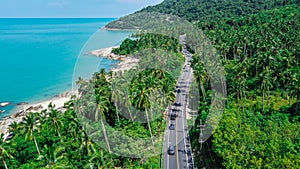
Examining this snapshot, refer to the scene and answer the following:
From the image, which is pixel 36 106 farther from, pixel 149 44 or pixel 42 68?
pixel 42 68

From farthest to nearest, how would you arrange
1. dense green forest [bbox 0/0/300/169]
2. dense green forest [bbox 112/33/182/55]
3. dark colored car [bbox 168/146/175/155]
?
dense green forest [bbox 112/33/182/55] < dark colored car [bbox 168/146/175/155] < dense green forest [bbox 0/0/300/169]

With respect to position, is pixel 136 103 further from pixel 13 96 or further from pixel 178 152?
pixel 13 96

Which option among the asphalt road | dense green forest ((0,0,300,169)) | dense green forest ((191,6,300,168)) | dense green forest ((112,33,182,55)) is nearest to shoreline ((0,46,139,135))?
dense green forest ((112,33,182,55))

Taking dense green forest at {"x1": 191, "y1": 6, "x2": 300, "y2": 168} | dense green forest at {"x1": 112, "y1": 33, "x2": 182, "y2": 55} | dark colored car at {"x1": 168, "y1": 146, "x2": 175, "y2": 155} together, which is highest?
dense green forest at {"x1": 112, "y1": 33, "x2": 182, "y2": 55}

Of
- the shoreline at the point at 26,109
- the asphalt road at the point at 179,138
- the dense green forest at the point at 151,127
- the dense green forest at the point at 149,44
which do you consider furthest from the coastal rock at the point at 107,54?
the asphalt road at the point at 179,138

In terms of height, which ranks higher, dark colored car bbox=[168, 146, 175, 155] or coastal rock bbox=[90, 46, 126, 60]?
coastal rock bbox=[90, 46, 126, 60]

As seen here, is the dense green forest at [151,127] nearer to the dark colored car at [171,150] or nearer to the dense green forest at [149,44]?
the dark colored car at [171,150]

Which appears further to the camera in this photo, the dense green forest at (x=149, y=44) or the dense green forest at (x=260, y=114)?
the dense green forest at (x=149, y=44)

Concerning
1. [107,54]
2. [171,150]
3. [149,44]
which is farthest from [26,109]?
[107,54]

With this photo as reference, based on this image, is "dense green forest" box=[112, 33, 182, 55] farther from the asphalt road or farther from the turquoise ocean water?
the asphalt road

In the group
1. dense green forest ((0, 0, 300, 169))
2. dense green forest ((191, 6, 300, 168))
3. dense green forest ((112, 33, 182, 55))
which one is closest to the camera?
dense green forest ((191, 6, 300, 168))

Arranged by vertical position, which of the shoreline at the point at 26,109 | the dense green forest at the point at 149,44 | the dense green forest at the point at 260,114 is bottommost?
the shoreline at the point at 26,109

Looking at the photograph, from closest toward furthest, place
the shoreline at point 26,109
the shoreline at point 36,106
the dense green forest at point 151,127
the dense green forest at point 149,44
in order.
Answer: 1. the dense green forest at point 151,127
2. the shoreline at point 26,109
3. the shoreline at point 36,106
4. the dense green forest at point 149,44
